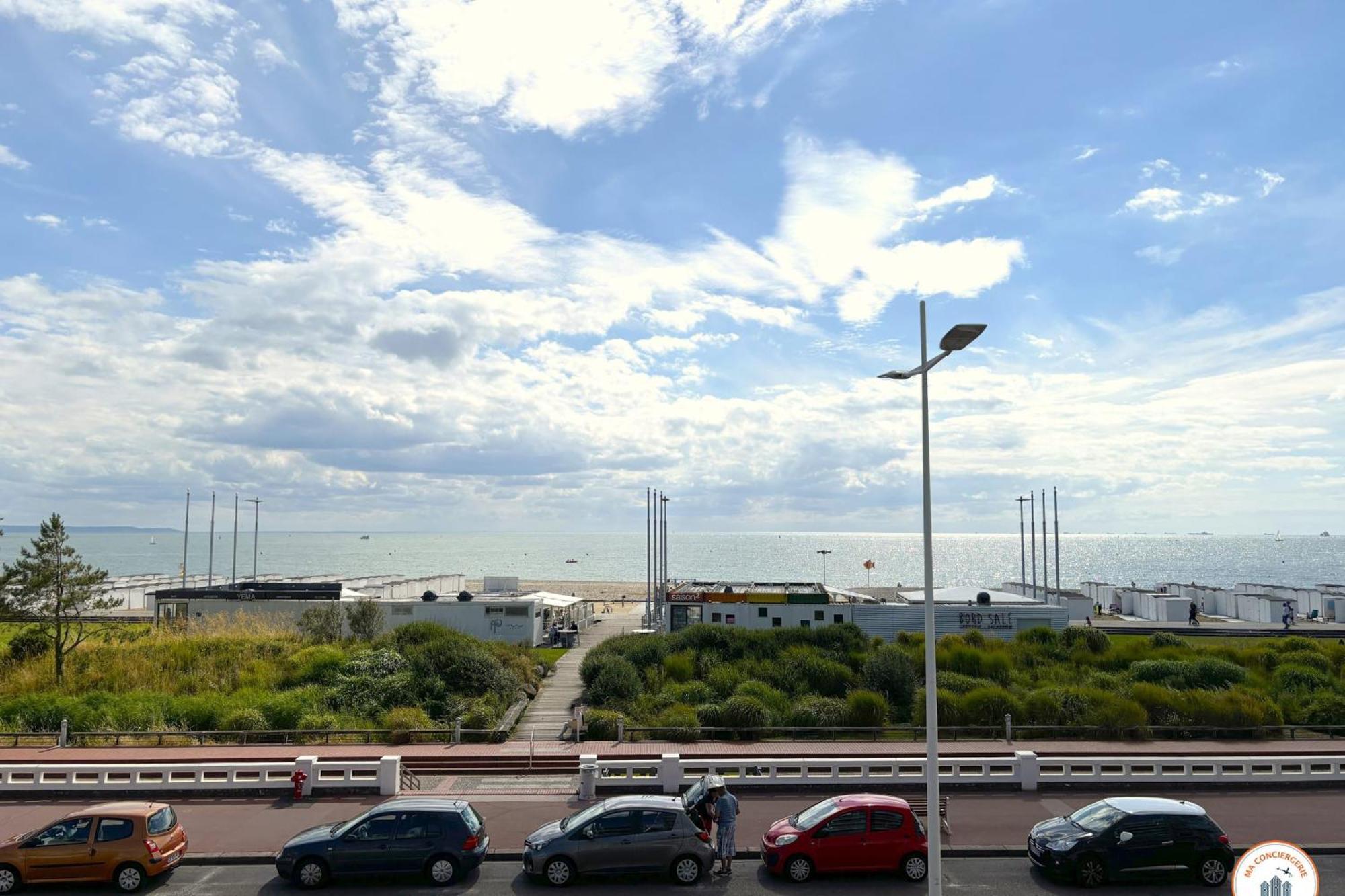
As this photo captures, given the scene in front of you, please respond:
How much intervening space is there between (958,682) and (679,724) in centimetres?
1143

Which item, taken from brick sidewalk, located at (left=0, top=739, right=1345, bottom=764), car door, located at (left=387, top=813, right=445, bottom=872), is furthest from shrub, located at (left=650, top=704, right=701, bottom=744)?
car door, located at (left=387, top=813, right=445, bottom=872)

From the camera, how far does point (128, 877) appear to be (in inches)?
590

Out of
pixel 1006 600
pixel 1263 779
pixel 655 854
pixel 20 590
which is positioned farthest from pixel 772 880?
pixel 1006 600

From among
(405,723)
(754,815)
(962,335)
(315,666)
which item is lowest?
(754,815)

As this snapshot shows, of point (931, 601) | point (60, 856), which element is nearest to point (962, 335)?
point (931, 601)

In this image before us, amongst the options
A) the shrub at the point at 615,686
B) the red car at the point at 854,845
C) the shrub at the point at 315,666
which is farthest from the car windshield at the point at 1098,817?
the shrub at the point at 315,666

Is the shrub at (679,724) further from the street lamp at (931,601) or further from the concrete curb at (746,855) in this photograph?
the street lamp at (931,601)

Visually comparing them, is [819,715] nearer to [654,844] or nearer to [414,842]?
[654,844]

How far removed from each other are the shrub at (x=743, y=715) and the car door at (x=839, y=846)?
11299mm

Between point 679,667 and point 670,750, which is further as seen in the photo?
point 679,667

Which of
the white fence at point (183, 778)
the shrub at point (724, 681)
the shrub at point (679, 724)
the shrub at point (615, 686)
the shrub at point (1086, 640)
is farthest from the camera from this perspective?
the shrub at point (1086, 640)

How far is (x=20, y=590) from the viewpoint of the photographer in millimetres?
34531

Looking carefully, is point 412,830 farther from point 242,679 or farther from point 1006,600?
point 1006,600

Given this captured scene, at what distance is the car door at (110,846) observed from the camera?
14938 millimetres
